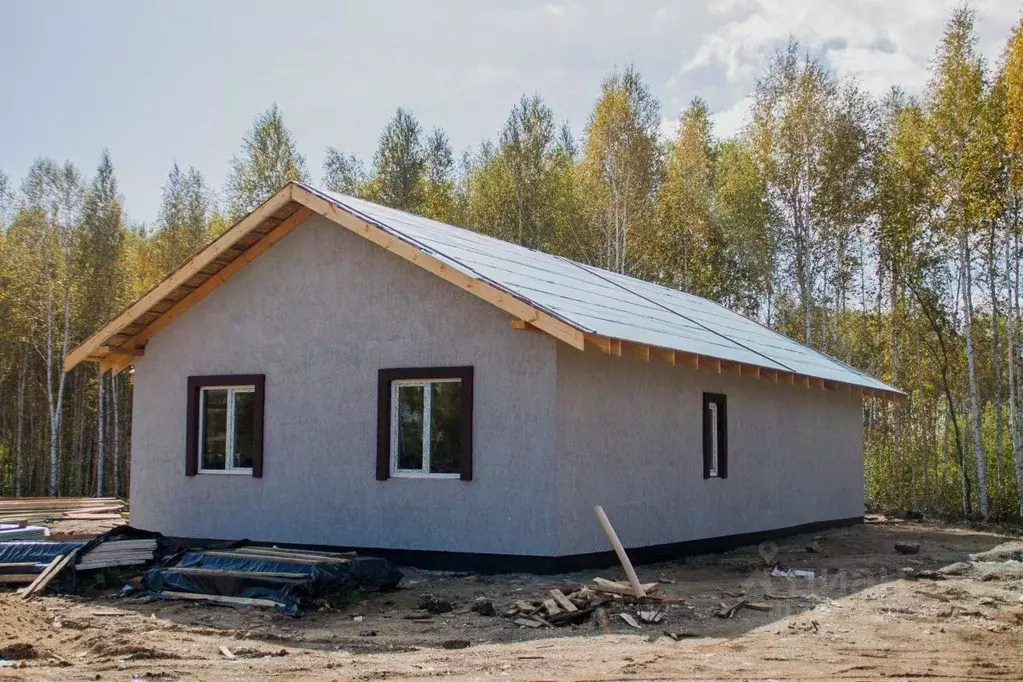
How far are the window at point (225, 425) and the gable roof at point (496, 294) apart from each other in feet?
4.04

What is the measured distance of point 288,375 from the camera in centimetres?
1330

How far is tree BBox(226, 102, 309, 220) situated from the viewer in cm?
3309

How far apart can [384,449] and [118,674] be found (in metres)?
5.57

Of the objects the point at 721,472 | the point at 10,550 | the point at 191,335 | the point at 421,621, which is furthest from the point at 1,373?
the point at 421,621

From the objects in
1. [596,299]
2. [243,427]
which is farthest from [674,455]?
[243,427]

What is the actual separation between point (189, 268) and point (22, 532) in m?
4.63

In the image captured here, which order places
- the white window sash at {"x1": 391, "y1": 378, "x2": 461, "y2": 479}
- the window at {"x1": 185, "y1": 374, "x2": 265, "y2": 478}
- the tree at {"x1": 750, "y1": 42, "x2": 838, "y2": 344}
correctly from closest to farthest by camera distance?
1. the white window sash at {"x1": 391, "y1": 378, "x2": 461, "y2": 479}
2. the window at {"x1": 185, "y1": 374, "x2": 265, "y2": 478}
3. the tree at {"x1": 750, "y1": 42, "x2": 838, "y2": 344}

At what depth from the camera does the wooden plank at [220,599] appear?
9641 mm

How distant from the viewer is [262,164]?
33.3 m

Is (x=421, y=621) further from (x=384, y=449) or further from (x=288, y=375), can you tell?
(x=288, y=375)

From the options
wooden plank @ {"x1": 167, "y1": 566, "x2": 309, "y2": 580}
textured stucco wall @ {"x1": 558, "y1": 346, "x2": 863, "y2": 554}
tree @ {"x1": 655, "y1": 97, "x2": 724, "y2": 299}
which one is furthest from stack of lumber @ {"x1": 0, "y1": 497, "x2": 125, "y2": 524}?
tree @ {"x1": 655, "y1": 97, "x2": 724, "y2": 299}

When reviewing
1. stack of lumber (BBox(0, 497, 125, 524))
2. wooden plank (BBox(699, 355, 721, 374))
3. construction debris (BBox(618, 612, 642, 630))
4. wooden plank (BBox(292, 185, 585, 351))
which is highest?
wooden plank (BBox(292, 185, 585, 351))

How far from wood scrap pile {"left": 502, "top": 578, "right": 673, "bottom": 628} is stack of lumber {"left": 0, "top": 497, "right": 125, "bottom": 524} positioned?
34.6 feet

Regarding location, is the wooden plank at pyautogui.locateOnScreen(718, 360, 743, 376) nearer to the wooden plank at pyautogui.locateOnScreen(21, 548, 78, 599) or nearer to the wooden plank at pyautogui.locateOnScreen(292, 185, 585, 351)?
the wooden plank at pyautogui.locateOnScreen(292, 185, 585, 351)
